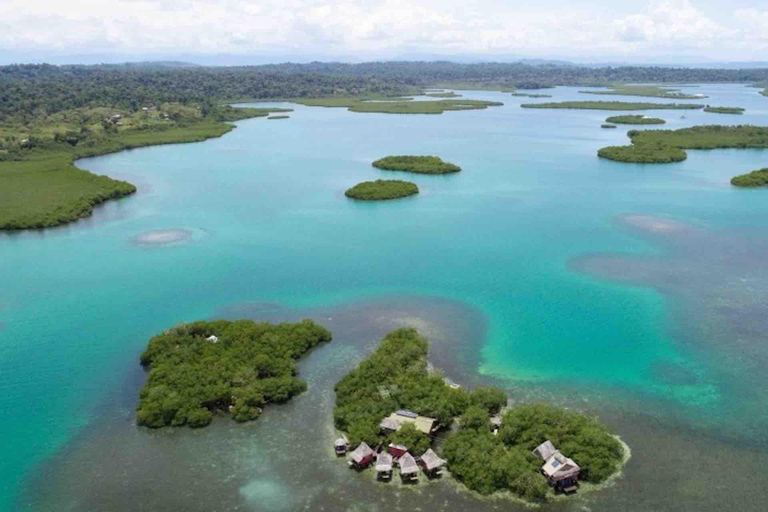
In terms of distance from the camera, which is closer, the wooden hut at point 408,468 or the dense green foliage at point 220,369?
the wooden hut at point 408,468

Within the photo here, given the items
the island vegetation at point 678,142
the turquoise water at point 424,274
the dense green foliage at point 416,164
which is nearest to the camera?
the turquoise water at point 424,274

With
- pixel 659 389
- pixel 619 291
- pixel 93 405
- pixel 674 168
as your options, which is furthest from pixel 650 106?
pixel 93 405

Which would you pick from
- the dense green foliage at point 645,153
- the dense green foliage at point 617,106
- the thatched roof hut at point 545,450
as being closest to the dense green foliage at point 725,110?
the dense green foliage at point 617,106

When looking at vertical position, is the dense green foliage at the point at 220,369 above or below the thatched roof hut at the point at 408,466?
above

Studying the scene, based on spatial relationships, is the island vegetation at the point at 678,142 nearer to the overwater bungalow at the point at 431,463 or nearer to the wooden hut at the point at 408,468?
the overwater bungalow at the point at 431,463

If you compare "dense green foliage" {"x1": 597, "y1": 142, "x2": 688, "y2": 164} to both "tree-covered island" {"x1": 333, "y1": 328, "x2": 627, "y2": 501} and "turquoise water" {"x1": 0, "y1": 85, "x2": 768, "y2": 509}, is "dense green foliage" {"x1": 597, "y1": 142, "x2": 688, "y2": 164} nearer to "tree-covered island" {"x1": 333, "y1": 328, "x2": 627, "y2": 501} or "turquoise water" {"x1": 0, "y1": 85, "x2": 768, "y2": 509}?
"turquoise water" {"x1": 0, "y1": 85, "x2": 768, "y2": 509}

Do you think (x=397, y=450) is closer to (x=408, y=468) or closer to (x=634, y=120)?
(x=408, y=468)

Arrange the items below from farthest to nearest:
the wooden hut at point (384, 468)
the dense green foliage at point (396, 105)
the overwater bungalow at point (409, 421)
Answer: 1. the dense green foliage at point (396, 105)
2. the overwater bungalow at point (409, 421)
3. the wooden hut at point (384, 468)
